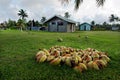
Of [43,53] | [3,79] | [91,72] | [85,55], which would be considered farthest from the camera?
[43,53]

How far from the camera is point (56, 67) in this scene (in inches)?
236

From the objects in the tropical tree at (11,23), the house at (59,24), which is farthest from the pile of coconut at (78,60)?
the tropical tree at (11,23)

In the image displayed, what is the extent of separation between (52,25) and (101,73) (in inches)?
1205

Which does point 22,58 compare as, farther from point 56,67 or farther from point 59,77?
point 59,77

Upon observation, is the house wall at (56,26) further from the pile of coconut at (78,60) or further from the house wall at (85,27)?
the pile of coconut at (78,60)

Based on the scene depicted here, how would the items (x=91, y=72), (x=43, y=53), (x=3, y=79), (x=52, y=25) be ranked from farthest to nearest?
(x=52, y=25), (x=43, y=53), (x=91, y=72), (x=3, y=79)

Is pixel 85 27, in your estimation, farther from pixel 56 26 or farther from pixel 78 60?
pixel 78 60

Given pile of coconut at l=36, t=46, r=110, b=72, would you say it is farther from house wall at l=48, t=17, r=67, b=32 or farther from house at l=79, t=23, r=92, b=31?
house at l=79, t=23, r=92, b=31

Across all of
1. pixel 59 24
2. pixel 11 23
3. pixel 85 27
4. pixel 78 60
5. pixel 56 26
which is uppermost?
pixel 11 23

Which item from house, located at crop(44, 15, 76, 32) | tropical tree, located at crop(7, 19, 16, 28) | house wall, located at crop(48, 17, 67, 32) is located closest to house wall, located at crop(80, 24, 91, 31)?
tropical tree, located at crop(7, 19, 16, 28)

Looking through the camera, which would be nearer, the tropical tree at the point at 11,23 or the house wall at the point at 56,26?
the house wall at the point at 56,26

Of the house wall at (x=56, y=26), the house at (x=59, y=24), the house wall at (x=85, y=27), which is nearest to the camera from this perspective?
the house at (x=59, y=24)

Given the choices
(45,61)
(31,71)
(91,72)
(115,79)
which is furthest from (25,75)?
(115,79)

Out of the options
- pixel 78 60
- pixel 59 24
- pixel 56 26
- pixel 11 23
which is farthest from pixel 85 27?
pixel 78 60
